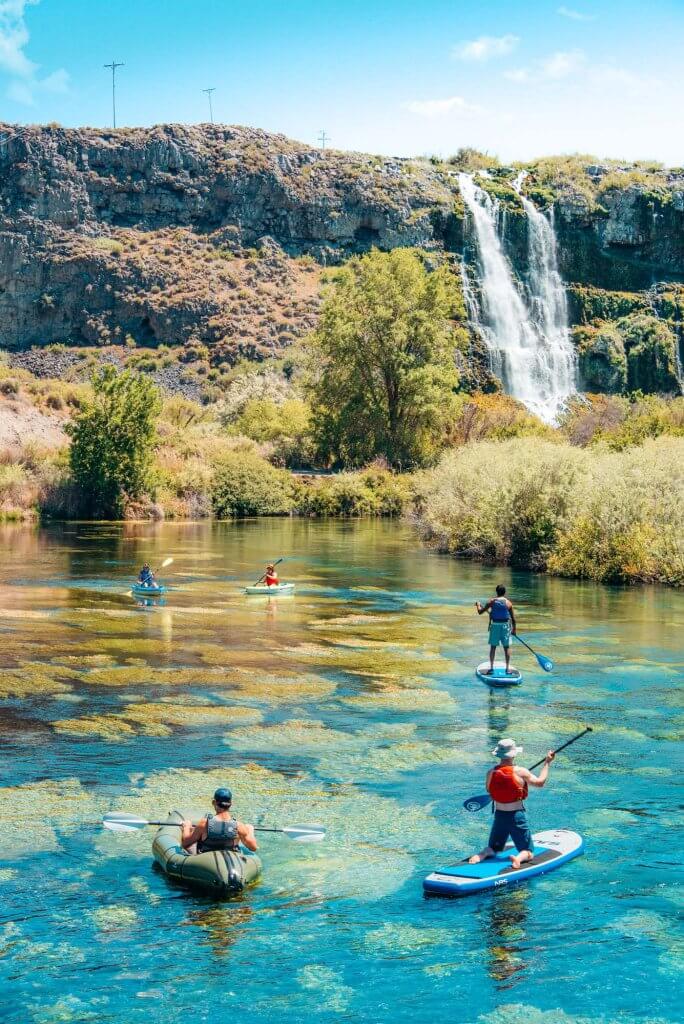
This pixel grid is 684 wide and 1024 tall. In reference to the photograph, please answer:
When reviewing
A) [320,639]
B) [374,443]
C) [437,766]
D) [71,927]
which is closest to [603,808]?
[437,766]

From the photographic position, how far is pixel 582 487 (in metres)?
38.7

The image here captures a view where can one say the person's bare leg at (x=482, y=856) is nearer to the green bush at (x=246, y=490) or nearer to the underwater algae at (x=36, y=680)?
the underwater algae at (x=36, y=680)

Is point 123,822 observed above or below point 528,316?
below

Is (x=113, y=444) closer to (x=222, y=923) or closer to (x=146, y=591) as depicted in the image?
(x=146, y=591)

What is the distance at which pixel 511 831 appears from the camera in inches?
Result: 496

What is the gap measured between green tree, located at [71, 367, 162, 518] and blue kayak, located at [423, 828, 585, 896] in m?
52.1

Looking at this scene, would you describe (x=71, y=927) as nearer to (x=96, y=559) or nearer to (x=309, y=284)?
(x=96, y=559)

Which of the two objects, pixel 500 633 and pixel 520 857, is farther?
pixel 500 633

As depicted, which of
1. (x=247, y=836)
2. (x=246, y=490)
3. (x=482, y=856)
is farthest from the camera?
(x=246, y=490)

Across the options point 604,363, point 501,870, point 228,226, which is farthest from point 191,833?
point 228,226

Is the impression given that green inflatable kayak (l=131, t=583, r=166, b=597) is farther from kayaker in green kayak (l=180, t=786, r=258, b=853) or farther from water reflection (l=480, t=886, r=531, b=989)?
water reflection (l=480, t=886, r=531, b=989)

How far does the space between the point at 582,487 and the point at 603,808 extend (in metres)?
24.9

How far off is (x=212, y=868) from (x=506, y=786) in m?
3.26

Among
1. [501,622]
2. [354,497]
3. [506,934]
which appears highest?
[354,497]
